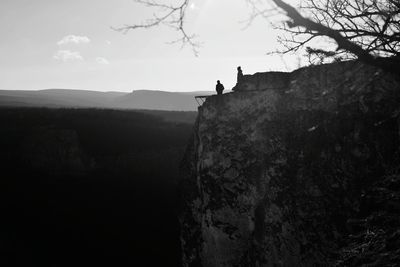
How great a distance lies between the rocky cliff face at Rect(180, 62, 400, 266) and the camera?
1234 cm

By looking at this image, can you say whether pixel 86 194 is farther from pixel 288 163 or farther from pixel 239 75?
pixel 288 163

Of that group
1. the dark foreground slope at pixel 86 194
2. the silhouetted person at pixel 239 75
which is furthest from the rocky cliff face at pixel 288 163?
the dark foreground slope at pixel 86 194

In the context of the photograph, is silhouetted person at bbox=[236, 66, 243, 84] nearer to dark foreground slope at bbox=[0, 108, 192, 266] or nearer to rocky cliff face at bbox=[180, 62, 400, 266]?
Result: rocky cliff face at bbox=[180, 62, 400, 266]

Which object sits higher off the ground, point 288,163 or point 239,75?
point 239,75

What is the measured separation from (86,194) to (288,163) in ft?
79.3

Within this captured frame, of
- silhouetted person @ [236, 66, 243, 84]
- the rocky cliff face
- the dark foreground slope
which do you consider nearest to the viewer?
the rocky cliff face

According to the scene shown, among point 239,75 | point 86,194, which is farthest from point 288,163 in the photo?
point 86,194

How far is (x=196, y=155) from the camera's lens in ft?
66.2

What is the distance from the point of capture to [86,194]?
33781 millimetres

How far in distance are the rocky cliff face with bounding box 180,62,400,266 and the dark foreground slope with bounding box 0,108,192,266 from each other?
10607 mm

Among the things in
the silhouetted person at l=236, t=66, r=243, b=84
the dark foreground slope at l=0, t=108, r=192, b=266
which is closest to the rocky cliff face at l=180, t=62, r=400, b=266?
the silhouetted person at l=236, t=66, r=243, b=84

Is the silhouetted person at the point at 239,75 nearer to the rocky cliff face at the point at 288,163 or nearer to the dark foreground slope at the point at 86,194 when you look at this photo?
the rocky cliff face at the point at 288,163

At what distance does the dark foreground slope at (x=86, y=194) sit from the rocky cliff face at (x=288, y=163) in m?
10.6

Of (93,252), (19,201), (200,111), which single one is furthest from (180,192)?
(19,201)
